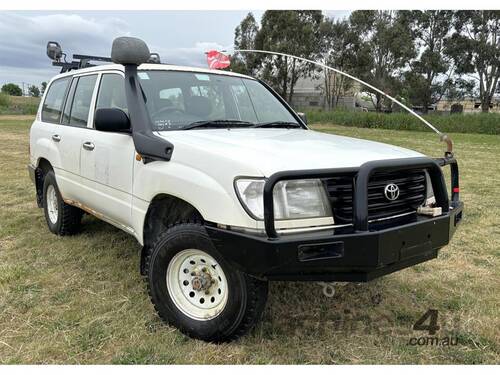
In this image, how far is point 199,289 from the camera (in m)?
2.93

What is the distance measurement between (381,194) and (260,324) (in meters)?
1.23

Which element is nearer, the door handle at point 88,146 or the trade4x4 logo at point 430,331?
the trade4x4 logo at point 430,331

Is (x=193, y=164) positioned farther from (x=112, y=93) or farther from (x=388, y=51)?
(x=388, y=51)

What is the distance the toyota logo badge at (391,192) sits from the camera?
108 inches

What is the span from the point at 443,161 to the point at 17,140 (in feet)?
54.1

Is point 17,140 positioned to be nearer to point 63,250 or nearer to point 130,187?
point 63,250

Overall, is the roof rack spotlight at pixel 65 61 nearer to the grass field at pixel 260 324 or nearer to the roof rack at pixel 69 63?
the roof rack at pixel 69 63

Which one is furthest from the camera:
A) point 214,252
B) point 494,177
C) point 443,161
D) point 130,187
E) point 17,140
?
point 17,140

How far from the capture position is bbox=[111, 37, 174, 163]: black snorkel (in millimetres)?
3164

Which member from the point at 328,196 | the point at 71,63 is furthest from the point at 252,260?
the point at 71,63

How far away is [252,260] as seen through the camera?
2.47 metres

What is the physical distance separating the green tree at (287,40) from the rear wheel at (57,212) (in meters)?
32.5

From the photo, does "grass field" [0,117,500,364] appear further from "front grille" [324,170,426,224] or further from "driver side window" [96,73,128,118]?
"driver side window" [96,73,128,118]

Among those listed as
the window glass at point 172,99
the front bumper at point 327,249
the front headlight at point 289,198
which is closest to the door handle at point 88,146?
the window glass at point 172,99
